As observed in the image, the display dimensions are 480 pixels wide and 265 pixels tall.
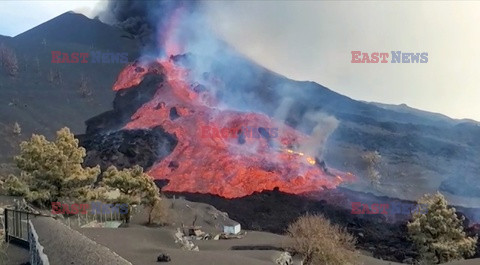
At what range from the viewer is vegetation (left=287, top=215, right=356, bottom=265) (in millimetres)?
29047

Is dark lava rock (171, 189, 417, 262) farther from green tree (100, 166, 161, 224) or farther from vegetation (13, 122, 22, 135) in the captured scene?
vegetation (13, 122, 22, 135)

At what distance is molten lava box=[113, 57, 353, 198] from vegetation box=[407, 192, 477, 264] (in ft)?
99.4

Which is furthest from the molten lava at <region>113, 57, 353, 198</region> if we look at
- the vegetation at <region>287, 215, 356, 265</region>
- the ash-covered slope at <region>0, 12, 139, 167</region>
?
the vegetation at <region>287, 215, 356, 265</region>

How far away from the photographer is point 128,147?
8025cm

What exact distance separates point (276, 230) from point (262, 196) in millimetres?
10499

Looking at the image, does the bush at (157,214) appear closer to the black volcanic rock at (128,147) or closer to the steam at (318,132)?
the black volcanic rock at (128,147)

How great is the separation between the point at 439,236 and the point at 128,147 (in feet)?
181

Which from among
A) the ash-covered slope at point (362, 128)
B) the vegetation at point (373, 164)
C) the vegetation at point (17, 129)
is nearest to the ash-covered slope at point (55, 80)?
the vegetation at point (17, 129)

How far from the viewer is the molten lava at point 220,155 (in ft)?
241

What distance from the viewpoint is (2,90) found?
92.7 metres

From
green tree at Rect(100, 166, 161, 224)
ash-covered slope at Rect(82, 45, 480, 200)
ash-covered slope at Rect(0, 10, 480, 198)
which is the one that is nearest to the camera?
green tree at Rect(100, 166, 161, 224)

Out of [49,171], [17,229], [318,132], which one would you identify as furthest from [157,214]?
[318,132]

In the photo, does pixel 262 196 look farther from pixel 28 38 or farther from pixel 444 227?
pixel 28 38

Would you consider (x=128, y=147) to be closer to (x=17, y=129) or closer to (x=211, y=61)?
(x=17, y=129)
